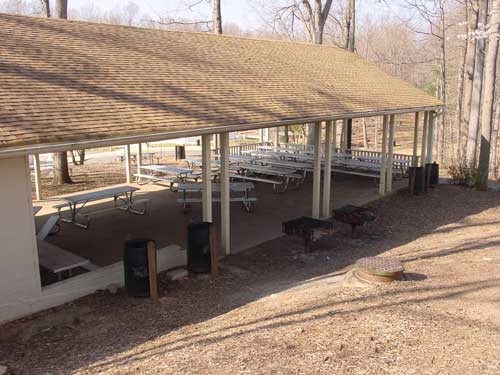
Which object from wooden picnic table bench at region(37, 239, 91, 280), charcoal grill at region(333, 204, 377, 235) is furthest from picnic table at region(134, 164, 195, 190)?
wooden picnic table bench at region(37, 239, 91, 280)

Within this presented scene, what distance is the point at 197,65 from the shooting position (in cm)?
1017

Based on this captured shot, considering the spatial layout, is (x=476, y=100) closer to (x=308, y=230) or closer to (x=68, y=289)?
(x=308, y=230)

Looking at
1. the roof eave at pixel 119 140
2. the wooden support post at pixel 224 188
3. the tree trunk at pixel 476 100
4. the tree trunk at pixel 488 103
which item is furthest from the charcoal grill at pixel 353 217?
the tree trunk at pixel 476 100

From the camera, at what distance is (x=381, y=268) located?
651cm

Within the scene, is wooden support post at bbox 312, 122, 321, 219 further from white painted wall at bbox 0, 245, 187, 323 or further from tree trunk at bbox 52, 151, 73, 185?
tree trunk at bbox 52, 151, 73, 185

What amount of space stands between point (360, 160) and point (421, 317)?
11.5m

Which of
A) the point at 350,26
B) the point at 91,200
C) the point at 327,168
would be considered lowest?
the point at 91,200

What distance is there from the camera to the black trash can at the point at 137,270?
6422mm

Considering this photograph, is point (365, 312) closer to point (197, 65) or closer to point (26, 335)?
point (26, 335)

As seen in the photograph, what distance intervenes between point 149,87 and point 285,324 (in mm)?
4683

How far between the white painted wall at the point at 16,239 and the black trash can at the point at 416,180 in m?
10.6

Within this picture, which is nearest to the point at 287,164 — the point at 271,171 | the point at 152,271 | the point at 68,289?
the point at 271,171

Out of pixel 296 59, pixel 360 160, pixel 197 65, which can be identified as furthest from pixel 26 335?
pixel 360 160

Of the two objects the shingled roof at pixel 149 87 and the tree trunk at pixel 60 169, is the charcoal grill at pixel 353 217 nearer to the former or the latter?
the shingled roof at pixel 149 87
